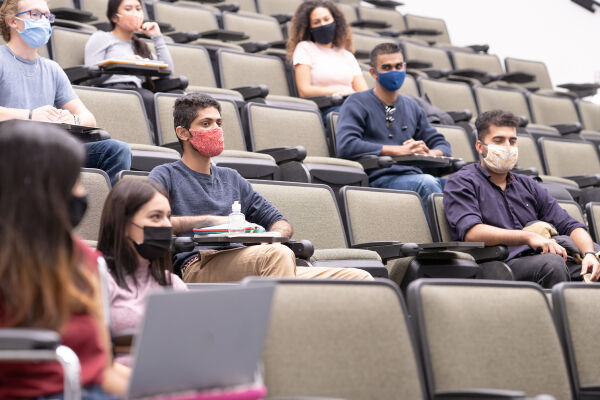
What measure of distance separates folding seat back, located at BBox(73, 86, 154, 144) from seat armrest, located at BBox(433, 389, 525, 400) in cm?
141

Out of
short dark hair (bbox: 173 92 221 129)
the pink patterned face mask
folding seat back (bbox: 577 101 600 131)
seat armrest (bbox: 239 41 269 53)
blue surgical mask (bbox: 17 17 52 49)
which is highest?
blue surgical mask (bbox: 17 17 52 49)

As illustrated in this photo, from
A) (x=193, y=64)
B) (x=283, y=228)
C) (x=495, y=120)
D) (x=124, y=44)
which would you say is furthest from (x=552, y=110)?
(x=283, y=228)

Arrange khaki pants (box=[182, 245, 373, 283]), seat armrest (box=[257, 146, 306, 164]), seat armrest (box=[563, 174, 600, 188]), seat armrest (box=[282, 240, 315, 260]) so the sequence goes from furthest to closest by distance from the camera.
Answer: seat armrest (box=[563, 174, 600, 188]), seat armrest (box=[257, 146, 306, 164]), seat armrest (box=[282, 240, 315, 260]), khaki pants (box=[182, 245, 373, 283])

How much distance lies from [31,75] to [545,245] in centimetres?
133

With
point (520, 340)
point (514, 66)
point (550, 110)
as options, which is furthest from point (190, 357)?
point (514, 66)

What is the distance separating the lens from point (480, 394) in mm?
1190

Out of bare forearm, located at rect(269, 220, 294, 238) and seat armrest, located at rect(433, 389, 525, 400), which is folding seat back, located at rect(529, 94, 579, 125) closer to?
bare forearm, located at rect(269, 220, 294, 238)

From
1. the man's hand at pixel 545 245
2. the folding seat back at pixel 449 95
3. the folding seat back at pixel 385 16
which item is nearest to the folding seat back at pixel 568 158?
the folding seat back at pixel 449 95

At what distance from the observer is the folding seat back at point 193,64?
3164 millimetres

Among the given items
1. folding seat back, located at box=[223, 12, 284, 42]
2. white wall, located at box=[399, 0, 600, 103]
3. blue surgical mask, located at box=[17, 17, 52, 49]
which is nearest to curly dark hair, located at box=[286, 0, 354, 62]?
folding seat back, located at box=[223, 12, 284, 42]

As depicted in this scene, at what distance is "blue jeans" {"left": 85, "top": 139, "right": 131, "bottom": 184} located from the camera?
2039 mm

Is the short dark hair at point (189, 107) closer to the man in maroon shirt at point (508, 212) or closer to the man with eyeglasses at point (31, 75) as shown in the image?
the man with eyeglasses at point (31, 75)

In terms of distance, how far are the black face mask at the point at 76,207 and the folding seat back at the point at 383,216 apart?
1291 millimetres

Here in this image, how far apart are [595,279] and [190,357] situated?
4.99 feet
